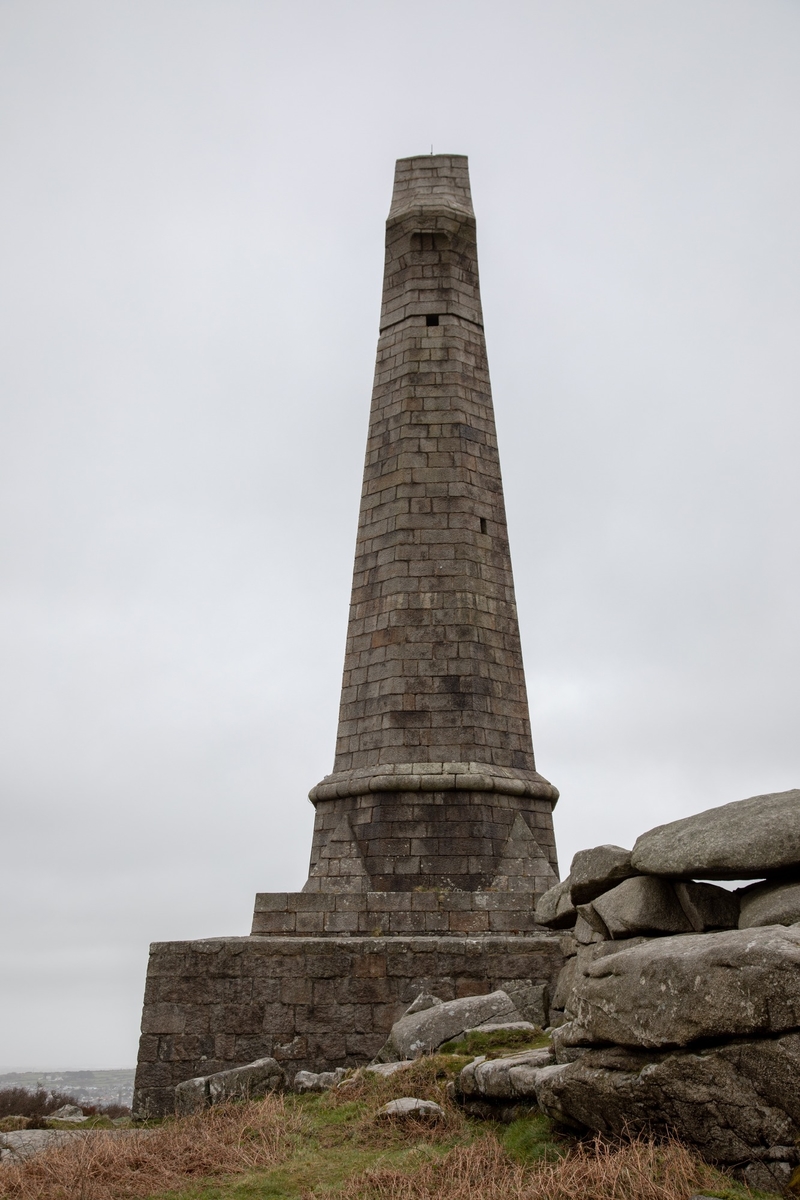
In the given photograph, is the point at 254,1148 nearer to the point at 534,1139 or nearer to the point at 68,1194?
the point at 68,1194

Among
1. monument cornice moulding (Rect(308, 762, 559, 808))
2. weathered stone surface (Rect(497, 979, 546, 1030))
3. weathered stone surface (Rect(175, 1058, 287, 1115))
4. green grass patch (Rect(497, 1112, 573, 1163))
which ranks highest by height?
monument cornice moulding (Rect(308, 762, 559, 808))

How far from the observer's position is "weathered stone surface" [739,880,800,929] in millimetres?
6017

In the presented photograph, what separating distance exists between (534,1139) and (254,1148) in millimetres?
2105

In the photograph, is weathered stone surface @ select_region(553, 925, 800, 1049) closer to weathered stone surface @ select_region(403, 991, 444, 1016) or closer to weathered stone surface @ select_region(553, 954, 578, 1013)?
weathered stone surface @ select_region(553, 954, 578, 1013)

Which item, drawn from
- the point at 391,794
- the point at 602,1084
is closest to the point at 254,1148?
the point at 602,1084

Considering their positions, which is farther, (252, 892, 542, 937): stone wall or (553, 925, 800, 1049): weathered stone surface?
(252, 892, 542, 937): stone wall

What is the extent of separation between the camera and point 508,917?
1145 centimetres

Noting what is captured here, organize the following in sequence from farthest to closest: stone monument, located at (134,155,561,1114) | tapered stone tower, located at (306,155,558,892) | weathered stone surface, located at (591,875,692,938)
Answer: tapered stone tower, located at (306,155,558,892) → stone monument, located at (134,155,561,1114) → weathered stone surface, located at (591,875,692,938)

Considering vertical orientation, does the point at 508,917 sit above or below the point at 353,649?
below

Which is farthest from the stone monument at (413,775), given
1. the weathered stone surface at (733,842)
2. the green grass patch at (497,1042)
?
the weathered stone surface at (733,842)

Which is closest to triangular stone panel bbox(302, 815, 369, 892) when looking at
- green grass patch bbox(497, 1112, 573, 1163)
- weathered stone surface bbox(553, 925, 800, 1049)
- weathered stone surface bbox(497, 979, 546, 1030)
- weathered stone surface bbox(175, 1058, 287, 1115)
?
weathered stone surface bbox(497, 979, 546, 1030)

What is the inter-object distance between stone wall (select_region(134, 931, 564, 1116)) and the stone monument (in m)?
0.02

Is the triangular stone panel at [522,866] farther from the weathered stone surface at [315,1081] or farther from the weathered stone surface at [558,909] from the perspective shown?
the weathered stone surface at [315,1081]

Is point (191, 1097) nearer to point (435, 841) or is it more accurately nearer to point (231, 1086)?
point (231, 1086)
